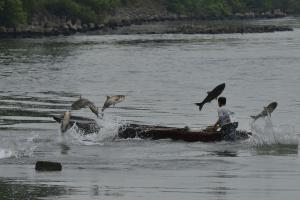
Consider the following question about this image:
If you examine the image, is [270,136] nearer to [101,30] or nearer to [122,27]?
[101,30]

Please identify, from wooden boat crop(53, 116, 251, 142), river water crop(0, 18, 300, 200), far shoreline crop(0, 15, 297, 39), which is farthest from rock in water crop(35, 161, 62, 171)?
far shoreline crop(0, 15, 297, 39)

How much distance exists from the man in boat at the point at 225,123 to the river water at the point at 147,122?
44cm

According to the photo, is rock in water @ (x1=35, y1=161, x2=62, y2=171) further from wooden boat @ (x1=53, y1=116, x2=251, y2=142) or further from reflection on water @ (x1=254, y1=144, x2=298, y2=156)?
wooden boat @ (x1=53, y1=116, x2=251, y2=142)

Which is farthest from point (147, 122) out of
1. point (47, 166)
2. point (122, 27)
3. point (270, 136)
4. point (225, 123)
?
point (122, 27)

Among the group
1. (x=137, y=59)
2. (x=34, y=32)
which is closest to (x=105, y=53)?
(x=137, y=59)

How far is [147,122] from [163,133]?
5.67 m

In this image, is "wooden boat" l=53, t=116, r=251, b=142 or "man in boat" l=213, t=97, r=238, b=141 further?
"wooden boat" l=53, t=116, r=251, b=142

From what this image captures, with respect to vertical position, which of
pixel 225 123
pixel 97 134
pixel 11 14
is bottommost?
pixel 11 14

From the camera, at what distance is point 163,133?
31.3 m

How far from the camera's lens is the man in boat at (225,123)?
30.7 metres

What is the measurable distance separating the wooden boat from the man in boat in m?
0.17

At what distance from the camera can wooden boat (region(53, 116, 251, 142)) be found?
3098cm

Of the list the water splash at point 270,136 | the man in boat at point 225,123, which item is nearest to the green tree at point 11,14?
the water splash at point 270,136

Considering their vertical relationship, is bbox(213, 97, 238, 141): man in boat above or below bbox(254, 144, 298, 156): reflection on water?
above
